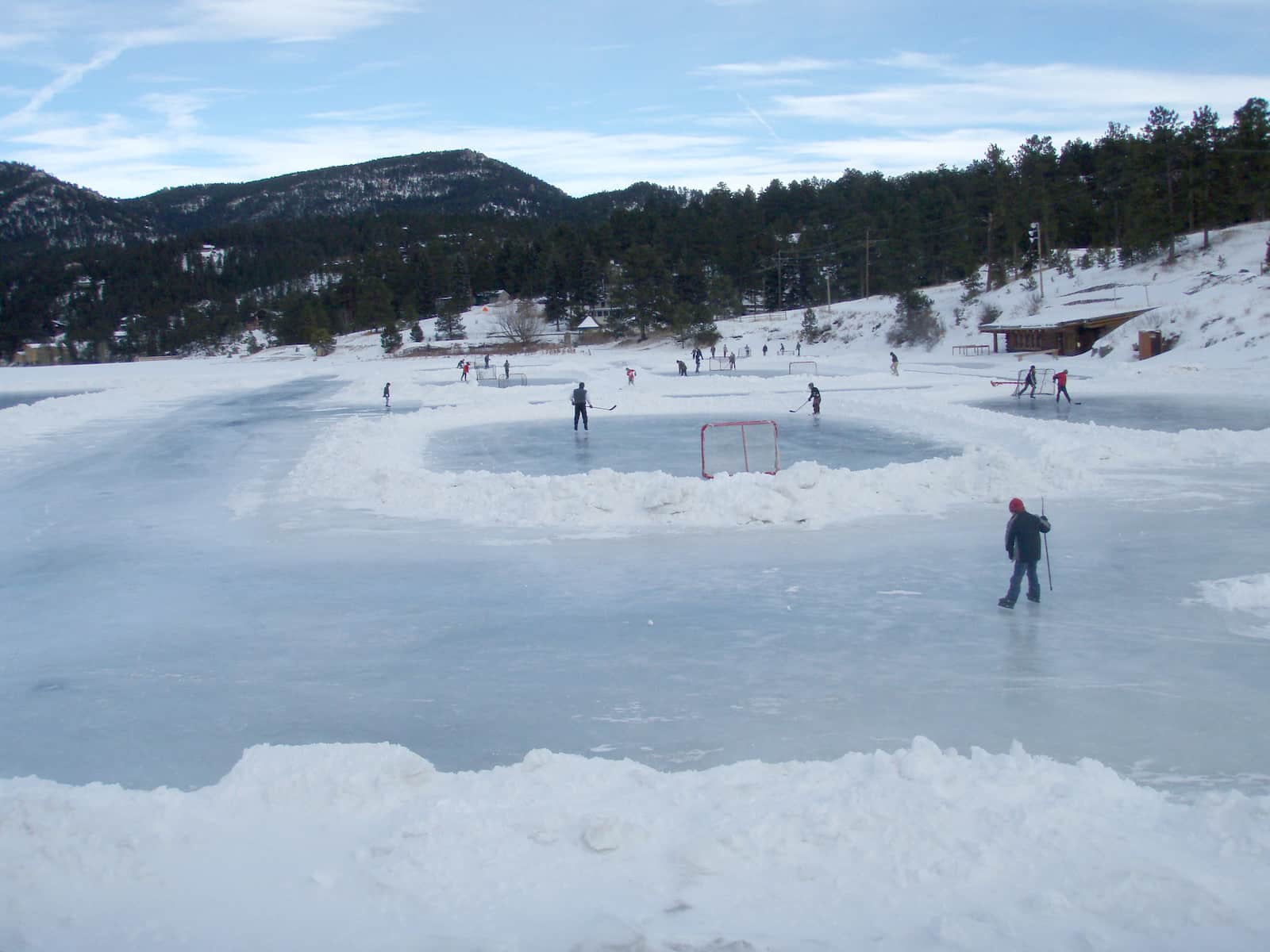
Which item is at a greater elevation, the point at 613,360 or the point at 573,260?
the point at 573,260

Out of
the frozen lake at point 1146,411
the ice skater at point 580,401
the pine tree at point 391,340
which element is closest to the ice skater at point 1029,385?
the frozen lake at point 1146,411

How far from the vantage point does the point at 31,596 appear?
9.66 meters

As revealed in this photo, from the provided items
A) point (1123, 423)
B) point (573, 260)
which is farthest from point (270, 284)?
point (1123, 423)

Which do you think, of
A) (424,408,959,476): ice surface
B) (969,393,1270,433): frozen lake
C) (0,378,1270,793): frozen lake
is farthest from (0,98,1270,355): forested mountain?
(0,378,1270,793): frozen lake

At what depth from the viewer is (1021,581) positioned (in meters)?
8.16

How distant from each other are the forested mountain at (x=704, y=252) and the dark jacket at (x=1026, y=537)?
57.2 meters

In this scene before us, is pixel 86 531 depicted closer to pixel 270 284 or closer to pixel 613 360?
pixel 613 360

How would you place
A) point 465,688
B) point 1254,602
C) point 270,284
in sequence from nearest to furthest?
point 465,688 < point 1254,602 < point 270,284

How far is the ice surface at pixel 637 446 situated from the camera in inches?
664

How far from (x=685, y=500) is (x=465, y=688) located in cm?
615

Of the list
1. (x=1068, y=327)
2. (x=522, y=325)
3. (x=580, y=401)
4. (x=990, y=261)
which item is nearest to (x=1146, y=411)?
(x=580, y=401)

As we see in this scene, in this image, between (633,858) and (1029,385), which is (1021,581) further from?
(1029,385)

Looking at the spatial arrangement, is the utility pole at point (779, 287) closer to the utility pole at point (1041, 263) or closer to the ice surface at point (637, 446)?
the utility pole at point (1041, 263)

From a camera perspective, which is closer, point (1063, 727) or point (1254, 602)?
point (1063, 727)
